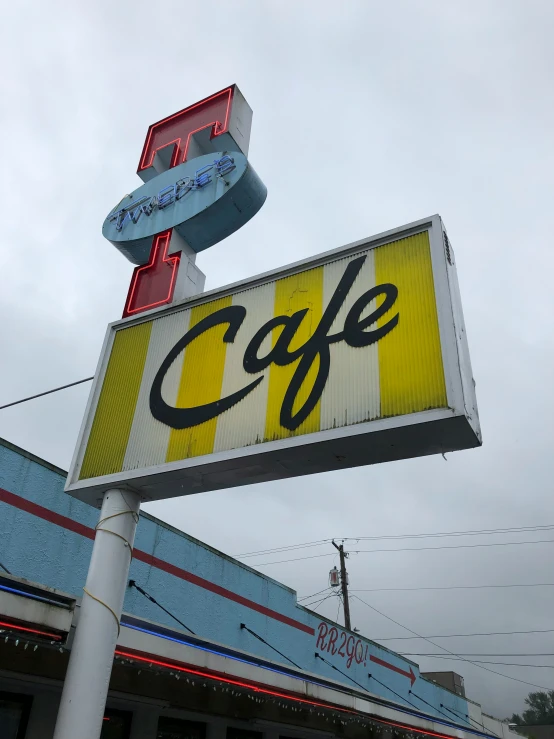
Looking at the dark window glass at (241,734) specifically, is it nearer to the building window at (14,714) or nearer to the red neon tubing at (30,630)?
the building window at (14,714)

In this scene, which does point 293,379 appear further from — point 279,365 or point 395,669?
point 395,669

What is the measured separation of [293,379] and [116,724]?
6.44 metres

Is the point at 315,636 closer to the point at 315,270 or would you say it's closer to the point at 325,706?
the point at 325,706

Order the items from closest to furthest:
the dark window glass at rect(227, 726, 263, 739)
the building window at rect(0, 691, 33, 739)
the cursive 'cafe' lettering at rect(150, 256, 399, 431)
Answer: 1. the cursive 'cafe' lettering at rect(150, 256, 399, 431)
2. the building window at rect(0, 691, 33, 739)
3. the dark window glass at rect(227, 726, 263, 739)

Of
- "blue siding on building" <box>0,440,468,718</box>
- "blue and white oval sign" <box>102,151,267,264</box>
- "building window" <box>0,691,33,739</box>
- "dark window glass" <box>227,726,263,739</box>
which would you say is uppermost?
"blue and white oval sign" <box>102,151,267,264</box>

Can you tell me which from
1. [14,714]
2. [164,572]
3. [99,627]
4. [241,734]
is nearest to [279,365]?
[99,627]

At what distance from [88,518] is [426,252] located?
6.69m

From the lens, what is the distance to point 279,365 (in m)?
5.88

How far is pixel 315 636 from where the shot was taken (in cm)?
1498

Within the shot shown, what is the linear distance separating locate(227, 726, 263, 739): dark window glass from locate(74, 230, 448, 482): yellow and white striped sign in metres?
7.36

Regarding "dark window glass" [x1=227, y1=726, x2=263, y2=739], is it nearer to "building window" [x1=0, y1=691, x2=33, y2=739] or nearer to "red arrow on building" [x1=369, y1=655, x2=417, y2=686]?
"building window" [x1=0, y1=691, x2=33, y2=739]

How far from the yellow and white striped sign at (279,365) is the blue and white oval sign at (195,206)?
76.7 inches

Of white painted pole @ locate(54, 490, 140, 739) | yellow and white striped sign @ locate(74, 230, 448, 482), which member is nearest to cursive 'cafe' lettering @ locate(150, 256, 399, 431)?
yellow and white striped sign @ locate(74, 230, 448, 482)

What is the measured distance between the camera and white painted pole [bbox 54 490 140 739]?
468 cm
